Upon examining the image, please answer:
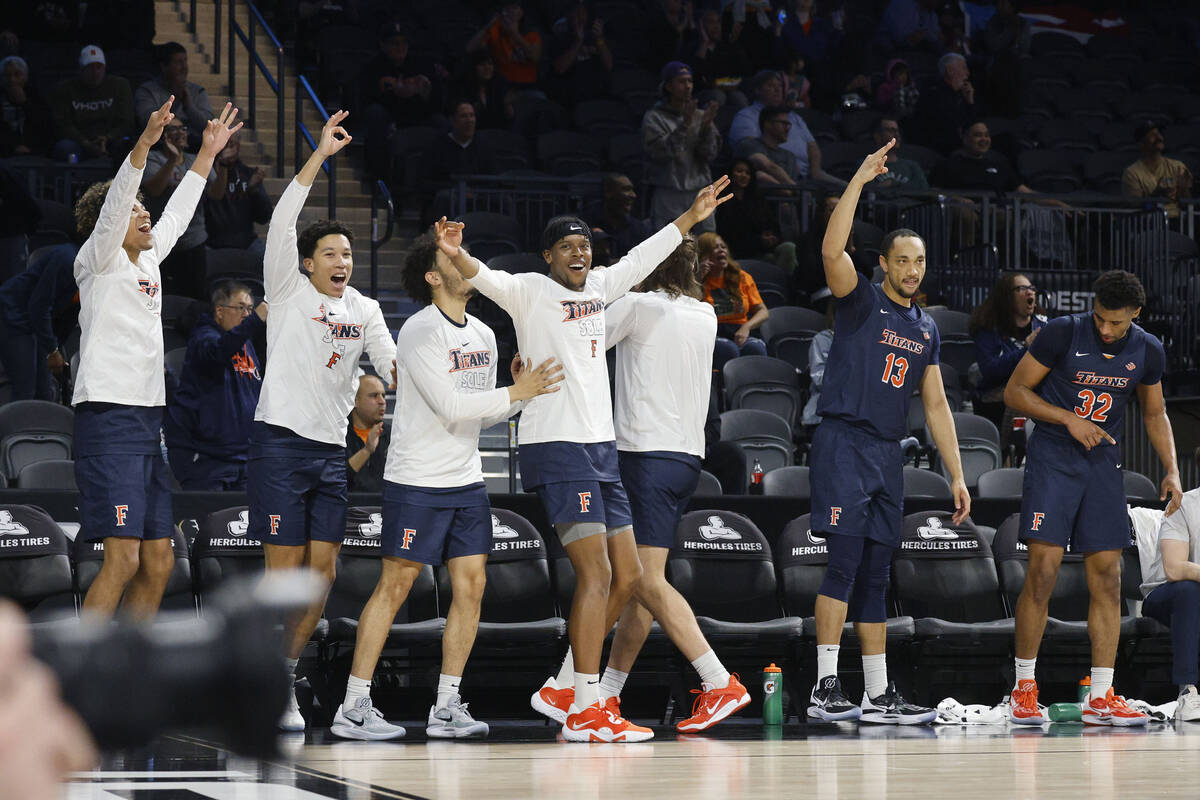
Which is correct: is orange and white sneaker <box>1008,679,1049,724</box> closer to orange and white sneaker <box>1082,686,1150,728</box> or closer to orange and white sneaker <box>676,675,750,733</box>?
orange and white sneaker <box>1082,686,1150,728</box>

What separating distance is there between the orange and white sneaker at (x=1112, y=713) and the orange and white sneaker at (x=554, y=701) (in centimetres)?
238

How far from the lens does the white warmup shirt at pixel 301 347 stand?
633 cm

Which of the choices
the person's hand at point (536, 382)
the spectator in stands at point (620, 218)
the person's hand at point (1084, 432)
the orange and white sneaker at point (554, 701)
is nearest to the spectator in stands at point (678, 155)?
the spectator in stands at point (620, 218)

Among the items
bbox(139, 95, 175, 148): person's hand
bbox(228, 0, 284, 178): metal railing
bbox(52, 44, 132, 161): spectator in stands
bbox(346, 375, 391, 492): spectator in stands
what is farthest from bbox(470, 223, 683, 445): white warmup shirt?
bbox(52, 44, 132, 161): spectator in stands

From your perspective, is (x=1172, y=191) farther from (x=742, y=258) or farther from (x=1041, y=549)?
(x=1041, y=549)

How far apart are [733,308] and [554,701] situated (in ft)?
16.8

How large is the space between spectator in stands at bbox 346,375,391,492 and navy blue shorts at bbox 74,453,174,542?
1760 millimetres

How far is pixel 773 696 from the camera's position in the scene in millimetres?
6871

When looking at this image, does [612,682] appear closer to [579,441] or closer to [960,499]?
[579,441]

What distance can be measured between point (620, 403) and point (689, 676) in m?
1.57

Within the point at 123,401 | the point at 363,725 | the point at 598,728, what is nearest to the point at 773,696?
the point at 598,728

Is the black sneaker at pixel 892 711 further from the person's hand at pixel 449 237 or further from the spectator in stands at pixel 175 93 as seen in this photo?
the spectator in stands at pixel 175 93

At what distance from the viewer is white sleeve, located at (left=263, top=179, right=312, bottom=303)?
6312mm

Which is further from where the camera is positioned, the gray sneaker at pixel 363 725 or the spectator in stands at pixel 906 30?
the spectator in stands at pixel 906 30
